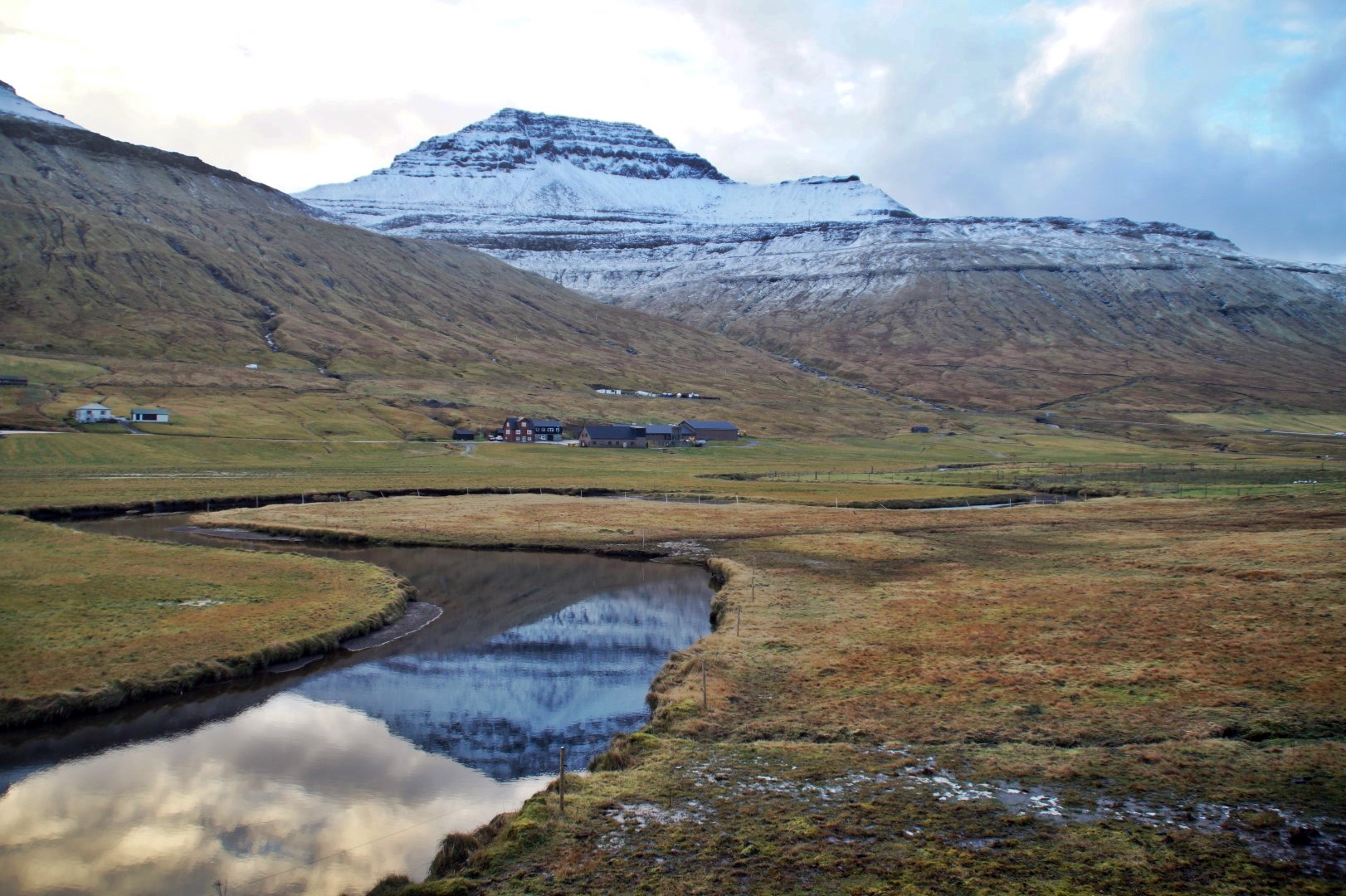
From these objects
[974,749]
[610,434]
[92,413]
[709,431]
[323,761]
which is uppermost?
[709,431]

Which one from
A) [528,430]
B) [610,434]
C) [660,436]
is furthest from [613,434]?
[528,430]

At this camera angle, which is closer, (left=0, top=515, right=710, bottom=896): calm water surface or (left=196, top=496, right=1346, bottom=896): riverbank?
(left=196, top=496, right=1346, bottom=896): riverbank

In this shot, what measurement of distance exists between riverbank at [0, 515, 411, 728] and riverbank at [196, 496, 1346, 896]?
1478 centimetres

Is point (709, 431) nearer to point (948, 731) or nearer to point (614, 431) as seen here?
point (614, 431)

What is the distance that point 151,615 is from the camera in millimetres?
33094

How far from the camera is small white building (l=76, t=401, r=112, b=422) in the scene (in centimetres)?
11281

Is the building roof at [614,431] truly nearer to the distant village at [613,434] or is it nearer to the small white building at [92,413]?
the distant village at [613,434]

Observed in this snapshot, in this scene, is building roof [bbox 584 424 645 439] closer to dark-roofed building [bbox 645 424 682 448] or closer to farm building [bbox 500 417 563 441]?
dark-roofed building [bbox 645 424 682 448]

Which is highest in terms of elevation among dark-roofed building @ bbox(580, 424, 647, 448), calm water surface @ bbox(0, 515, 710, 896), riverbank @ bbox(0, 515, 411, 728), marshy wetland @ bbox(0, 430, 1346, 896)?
dark-roofed building @ bbox(580, 424, 647, 448)

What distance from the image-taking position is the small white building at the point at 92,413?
370 ft

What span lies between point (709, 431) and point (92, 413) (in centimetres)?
9387

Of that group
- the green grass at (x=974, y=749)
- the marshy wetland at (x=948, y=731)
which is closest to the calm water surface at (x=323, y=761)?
the marshy wetland at (x=948, y=731)

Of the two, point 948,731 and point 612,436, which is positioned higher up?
point 612,436

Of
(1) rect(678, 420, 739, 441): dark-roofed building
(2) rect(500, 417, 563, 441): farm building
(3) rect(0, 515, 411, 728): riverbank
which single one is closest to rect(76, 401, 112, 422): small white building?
(2) rect(500, 417, 563, 441): farm building
